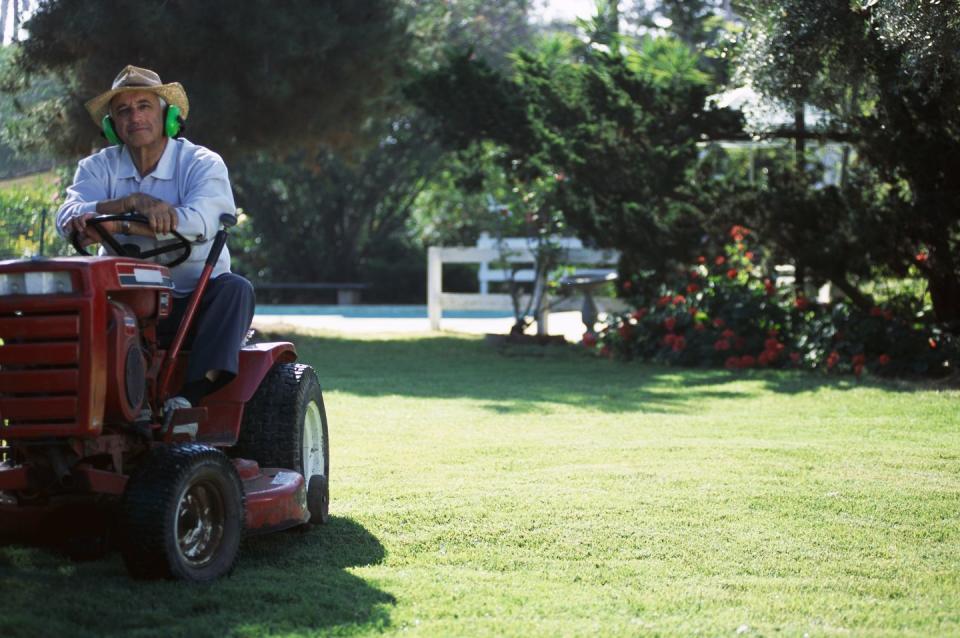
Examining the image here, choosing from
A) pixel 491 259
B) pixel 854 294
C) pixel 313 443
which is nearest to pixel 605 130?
pixel 854 294

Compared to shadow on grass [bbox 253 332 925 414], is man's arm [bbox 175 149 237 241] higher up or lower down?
higher up

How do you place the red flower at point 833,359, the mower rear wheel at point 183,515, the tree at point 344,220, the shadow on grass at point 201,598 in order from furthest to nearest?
the tree at point 344,220 < the red flower at point 833,359 < the mower rear wheel at point 183,515 < the shadow on grass at point 201,598

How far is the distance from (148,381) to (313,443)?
119 centimetres

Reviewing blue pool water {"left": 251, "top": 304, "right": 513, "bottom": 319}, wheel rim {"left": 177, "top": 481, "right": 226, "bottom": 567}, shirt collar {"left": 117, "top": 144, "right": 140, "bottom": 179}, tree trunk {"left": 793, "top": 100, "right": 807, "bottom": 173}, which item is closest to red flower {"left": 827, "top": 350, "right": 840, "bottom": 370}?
tree trunk {"left": 793, "top": 100, "right": 807, "bottom": 173}

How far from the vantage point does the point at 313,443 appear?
5746 millimetres

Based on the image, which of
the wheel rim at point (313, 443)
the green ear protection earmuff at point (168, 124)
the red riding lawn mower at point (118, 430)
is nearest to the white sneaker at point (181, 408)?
the red riding lawn mower at point (118, 430)

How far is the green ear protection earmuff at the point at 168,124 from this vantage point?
529 cm

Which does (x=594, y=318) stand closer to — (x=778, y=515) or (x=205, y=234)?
(x=778, y=515)

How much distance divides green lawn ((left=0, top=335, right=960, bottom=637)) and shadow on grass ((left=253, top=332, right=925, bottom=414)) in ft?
1.84

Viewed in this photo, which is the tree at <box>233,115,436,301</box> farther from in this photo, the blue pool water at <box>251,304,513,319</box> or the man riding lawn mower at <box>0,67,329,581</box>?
the man riding lawn mower at <box>0,67,329,581</box>

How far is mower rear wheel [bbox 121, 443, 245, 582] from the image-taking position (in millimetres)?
4246

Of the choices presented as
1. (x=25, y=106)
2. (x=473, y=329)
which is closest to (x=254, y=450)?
(x=25, y=106)

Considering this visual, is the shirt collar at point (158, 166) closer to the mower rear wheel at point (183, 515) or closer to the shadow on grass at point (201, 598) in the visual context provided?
the mower rear wheel at point (183, 515)

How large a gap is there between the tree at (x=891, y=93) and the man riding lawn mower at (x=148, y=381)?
14.5ft
